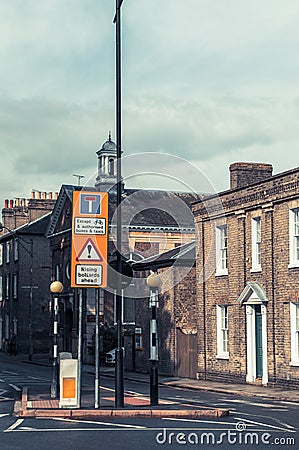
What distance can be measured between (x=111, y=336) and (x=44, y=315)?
17.0 metres

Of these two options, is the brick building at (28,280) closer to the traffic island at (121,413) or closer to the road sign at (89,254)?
the road sign at (89,254)

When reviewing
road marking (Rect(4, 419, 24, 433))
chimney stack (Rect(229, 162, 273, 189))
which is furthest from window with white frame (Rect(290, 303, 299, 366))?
road marking (Rect(4, 419, 24, 433))

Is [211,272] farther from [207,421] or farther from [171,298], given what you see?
[207,421]

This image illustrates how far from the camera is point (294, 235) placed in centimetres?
2875

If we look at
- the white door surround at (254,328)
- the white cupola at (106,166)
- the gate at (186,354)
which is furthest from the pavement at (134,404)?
the white cupola at (106,166)

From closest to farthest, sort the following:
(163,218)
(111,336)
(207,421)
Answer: (207,421) → (111,336) → (163,218)

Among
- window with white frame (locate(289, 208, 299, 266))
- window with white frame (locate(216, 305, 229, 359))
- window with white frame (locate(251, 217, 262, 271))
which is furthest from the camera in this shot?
window with white frame (locate(216, 305, 229, 359))

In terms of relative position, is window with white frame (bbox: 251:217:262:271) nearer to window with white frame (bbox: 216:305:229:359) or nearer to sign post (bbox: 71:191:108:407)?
window with white frame (bbox: 216:305:229:359)

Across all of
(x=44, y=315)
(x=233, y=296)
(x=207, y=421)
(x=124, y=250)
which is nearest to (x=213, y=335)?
(x=233, y=296)

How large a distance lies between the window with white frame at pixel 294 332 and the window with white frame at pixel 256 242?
2806 mm

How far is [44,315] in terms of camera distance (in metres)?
65.9

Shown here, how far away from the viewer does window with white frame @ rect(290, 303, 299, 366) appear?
93.2 ft

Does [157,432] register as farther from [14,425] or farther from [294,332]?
[294,332]

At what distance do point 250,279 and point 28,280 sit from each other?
38.2 metres
